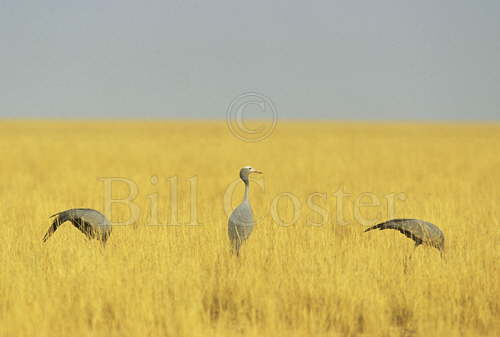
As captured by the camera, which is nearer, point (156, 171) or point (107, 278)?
point (107, 278)

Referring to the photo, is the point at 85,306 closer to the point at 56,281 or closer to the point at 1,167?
the point at 56,281

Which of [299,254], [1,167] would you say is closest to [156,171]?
[1,167]

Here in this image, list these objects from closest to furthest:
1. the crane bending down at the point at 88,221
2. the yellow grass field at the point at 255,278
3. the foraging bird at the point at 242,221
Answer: the yellow grass field at the point at 255,278 < the foraging bird at the point at 242,221 < the crane bending down at the point at 88,221

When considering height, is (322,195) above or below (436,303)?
above

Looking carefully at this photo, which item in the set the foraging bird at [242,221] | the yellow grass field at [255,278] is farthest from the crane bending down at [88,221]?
the foraging bird at [242,221]

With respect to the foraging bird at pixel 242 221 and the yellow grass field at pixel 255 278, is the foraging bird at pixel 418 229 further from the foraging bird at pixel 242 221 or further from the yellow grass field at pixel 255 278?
the foraging bird at pixel 242 221

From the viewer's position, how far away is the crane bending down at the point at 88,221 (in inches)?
234

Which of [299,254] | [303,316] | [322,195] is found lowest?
[303,316]

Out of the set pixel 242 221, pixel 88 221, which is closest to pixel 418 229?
pixel 242 221

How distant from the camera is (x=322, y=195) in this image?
465 inches

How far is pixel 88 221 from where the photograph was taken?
5996 millimetres

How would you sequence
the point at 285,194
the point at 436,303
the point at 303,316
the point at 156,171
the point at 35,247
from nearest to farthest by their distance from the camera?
the point at 303,316 < the point at 436,303 < the point at 35,247 < the point at 285,194 < the point at 156,171

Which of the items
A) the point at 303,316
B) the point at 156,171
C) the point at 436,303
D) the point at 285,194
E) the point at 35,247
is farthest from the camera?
the point at 156,171

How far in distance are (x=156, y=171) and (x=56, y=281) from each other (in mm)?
12378
